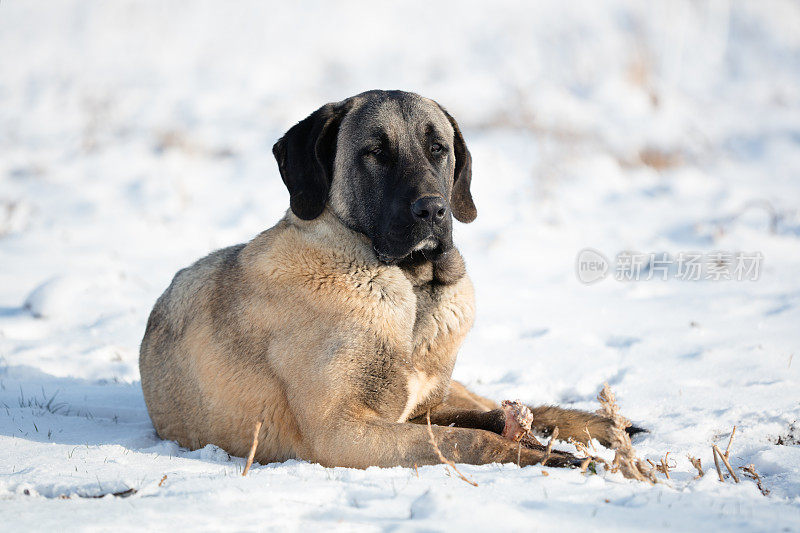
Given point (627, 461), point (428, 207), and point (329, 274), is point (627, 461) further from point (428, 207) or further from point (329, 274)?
point (329, 274)

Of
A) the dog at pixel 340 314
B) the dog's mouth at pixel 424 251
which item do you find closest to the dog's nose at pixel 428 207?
the dog at pixel 340 314

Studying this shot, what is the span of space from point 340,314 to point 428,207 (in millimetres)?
625

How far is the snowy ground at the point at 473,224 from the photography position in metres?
2.23

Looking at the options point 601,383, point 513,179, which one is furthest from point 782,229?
point 601,383

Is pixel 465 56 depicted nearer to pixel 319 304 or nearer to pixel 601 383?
pixel 601 383

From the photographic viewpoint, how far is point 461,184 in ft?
12.6

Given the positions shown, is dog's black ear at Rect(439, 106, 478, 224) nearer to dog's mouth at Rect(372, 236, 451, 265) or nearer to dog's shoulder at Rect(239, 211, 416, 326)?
dog's mouth at Rect(372, 236, 451, 265)

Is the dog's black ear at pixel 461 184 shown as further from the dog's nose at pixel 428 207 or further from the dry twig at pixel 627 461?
the dry twig at pixel 627 461

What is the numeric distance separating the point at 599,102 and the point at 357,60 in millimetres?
6653

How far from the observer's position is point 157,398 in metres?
3.71

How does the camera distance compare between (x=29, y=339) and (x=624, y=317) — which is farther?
(x=624, y=317)

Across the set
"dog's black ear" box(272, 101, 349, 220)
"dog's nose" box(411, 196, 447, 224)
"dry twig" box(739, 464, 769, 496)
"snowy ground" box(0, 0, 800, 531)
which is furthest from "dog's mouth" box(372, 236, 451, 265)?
"dry twig" box(739, 464, 769, 496)

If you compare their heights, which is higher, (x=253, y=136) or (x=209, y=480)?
(x=253, y=136)

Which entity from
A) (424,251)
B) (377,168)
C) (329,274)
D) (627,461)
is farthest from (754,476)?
(377,168)
